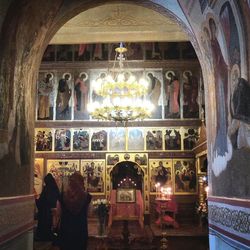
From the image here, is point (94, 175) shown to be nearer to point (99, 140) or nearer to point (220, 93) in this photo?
point (99, 140)

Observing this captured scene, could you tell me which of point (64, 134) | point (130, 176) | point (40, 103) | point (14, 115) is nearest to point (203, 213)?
point (130, 176)

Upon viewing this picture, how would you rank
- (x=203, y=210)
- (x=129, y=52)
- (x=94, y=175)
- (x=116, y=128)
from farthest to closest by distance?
(x=129, y=52), (x=116, y=128), (x=94, y=175), (x=203, y=210)

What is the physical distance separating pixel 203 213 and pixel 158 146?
4.07 meters

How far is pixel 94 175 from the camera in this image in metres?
17.9

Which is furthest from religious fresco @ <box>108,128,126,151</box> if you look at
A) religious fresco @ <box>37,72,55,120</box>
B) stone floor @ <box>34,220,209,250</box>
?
stone floor @ <box>34,220,209,250</box>

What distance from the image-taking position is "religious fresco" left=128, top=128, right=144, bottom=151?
59.4ft

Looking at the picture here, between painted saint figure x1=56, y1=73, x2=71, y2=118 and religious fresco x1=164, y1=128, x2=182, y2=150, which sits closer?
religious fresco x1=164, y1=128, x2=182, y2=150

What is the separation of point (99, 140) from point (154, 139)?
2630 millimetres

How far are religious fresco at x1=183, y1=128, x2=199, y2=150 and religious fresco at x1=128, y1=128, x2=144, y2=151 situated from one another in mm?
2056

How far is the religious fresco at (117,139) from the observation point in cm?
1811

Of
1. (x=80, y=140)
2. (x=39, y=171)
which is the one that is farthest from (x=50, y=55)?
(x=39, y=171)

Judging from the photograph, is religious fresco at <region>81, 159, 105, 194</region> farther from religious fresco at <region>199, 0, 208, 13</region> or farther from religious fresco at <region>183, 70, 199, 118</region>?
religious fresco at <region>199, 0, 208, 13</region>

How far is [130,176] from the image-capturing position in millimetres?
18938

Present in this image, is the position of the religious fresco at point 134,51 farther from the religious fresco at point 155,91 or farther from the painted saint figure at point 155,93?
the painted saint figure at point 155,93
